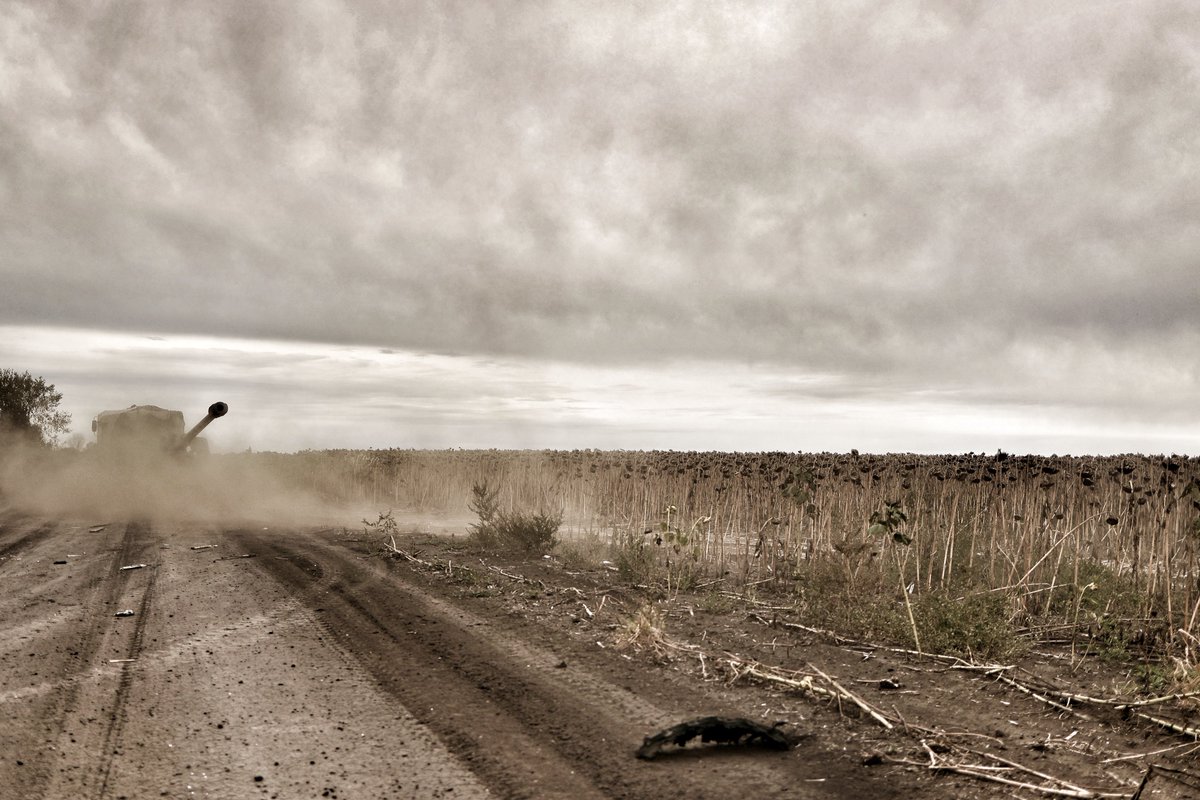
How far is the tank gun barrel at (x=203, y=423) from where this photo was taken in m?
26.5

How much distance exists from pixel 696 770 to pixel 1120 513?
421 inches

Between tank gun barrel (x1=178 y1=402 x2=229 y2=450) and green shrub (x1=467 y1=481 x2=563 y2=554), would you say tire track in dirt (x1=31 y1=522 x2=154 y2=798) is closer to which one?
green shrub (x1=467 y1=481 x2=563 y2=554)

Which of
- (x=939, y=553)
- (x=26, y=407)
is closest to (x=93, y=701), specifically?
(x=939, y=553)

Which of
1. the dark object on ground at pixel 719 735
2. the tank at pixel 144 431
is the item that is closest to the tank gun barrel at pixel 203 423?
the tank at pixel 144 431

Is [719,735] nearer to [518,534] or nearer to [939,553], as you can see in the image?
[939,553]

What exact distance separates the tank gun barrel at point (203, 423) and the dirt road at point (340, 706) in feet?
56.6

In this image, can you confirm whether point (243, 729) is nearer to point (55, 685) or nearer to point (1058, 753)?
point (55, 685)

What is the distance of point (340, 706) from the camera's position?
19.7 feet

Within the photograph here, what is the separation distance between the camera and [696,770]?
482 cm

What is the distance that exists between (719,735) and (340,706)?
A: 3.01 m

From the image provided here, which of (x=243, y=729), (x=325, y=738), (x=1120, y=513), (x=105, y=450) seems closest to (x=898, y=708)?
(x=325, y=738)

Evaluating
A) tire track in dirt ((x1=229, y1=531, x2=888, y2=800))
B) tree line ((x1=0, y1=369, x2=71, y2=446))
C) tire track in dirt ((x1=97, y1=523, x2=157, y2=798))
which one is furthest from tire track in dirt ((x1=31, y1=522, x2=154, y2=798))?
tree line ((x1=0, y1=369, x2=71, y2=446))

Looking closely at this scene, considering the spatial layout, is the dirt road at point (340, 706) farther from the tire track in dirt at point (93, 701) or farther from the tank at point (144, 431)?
the tank at point (144, 431)

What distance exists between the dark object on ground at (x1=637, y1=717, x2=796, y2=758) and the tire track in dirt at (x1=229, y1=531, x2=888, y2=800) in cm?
12
